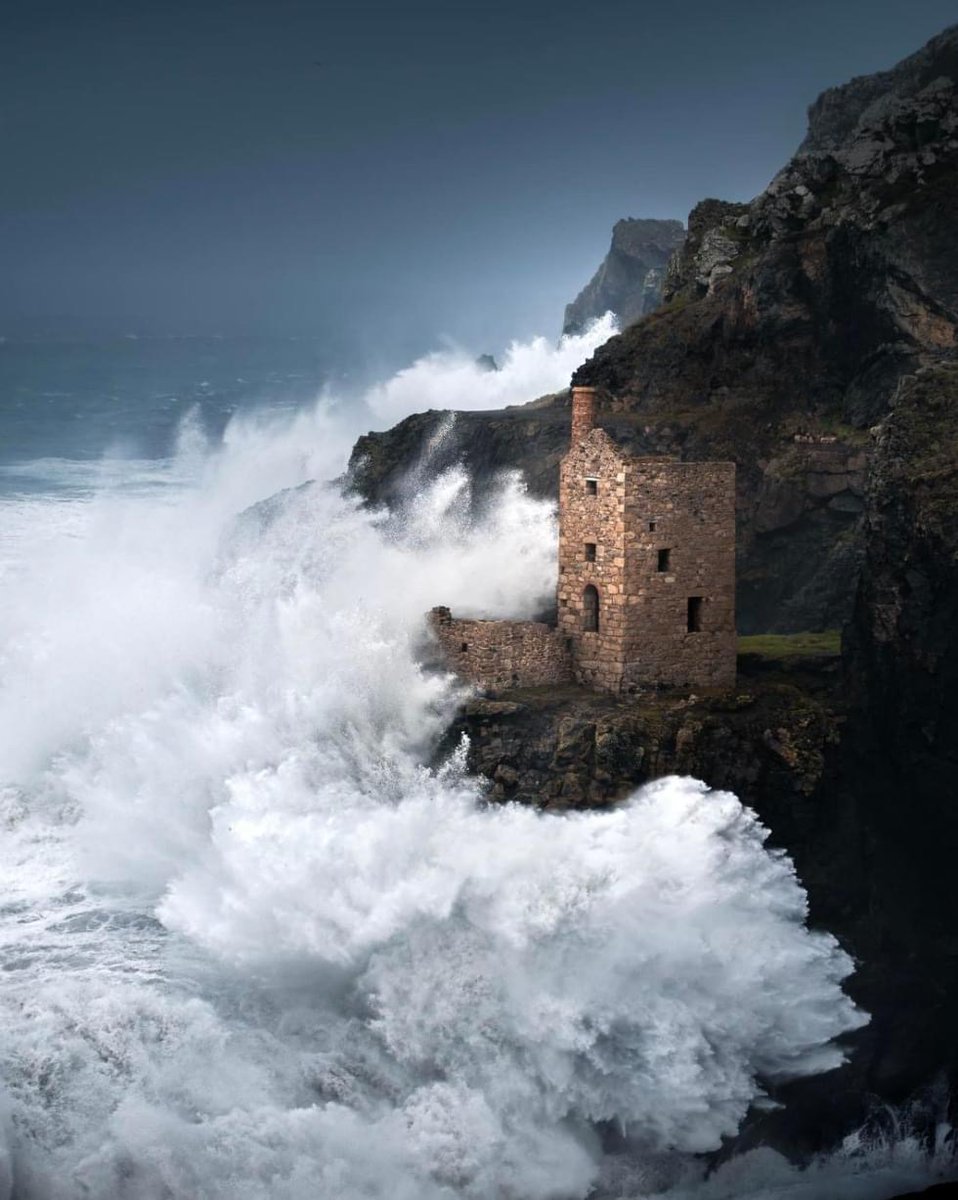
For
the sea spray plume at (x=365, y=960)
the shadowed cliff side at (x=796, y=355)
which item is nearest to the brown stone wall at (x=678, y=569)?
the sea spray plume at (x=365, y=960)

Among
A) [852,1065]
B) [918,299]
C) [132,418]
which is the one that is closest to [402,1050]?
[852,1065]

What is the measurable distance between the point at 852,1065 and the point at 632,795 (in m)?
6.80

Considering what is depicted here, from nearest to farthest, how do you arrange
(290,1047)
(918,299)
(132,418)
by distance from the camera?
1. (290,1047)
2. (918,299)
3. (132,418)

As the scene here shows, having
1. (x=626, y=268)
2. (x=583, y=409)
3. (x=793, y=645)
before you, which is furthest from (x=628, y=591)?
(x=626, y=268)

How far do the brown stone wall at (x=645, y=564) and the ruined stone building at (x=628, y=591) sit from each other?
2 centimetres

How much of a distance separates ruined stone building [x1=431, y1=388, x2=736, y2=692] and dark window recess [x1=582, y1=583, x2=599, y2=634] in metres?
0.02

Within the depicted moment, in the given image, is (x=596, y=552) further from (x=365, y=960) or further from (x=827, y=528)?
(x=827, y=528)

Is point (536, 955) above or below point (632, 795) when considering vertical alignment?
below

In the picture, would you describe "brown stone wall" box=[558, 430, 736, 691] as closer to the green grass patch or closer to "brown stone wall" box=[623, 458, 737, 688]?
"brown stone wall" box=[623, 458, 737, 688]

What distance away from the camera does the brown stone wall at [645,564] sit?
41656 mm

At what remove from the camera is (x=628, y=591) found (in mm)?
41781

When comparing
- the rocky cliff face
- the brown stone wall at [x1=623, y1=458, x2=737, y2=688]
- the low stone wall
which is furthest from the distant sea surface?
the brown stone wall at [x1=623, y1=458, x2=737, y2=688]

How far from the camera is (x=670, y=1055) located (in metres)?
40.8

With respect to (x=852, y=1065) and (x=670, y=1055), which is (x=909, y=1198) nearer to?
(x=852, y=1065)
